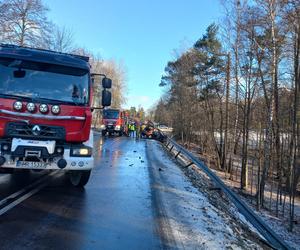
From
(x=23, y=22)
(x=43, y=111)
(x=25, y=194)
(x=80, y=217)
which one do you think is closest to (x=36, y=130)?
(x=43, y=111)

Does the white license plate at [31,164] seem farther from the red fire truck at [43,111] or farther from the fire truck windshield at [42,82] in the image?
the fire truck windshield at [42,82]

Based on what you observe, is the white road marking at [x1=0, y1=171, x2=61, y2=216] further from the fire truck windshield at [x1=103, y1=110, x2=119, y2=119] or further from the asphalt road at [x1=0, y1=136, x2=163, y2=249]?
the fire truck windshield at [x1=103, y1=110, x2=119, y2=119]

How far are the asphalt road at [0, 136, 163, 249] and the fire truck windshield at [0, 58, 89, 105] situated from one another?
6.67 ft

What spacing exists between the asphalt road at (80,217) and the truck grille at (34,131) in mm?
1212

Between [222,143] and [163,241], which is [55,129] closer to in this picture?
[163,241]

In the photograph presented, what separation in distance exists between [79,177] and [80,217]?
2.75 m

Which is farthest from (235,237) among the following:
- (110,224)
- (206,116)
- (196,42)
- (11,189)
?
(196,42)

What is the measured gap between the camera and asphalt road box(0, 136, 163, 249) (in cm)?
544

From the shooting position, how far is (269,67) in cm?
2147

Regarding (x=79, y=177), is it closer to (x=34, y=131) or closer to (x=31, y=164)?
(x=31, y=164)

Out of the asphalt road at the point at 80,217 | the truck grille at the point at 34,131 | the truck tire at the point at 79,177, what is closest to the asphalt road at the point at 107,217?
the asphalt road at the point at 80,217

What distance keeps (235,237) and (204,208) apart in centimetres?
188

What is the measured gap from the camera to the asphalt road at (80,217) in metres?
5.44

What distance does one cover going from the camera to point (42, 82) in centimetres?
825
